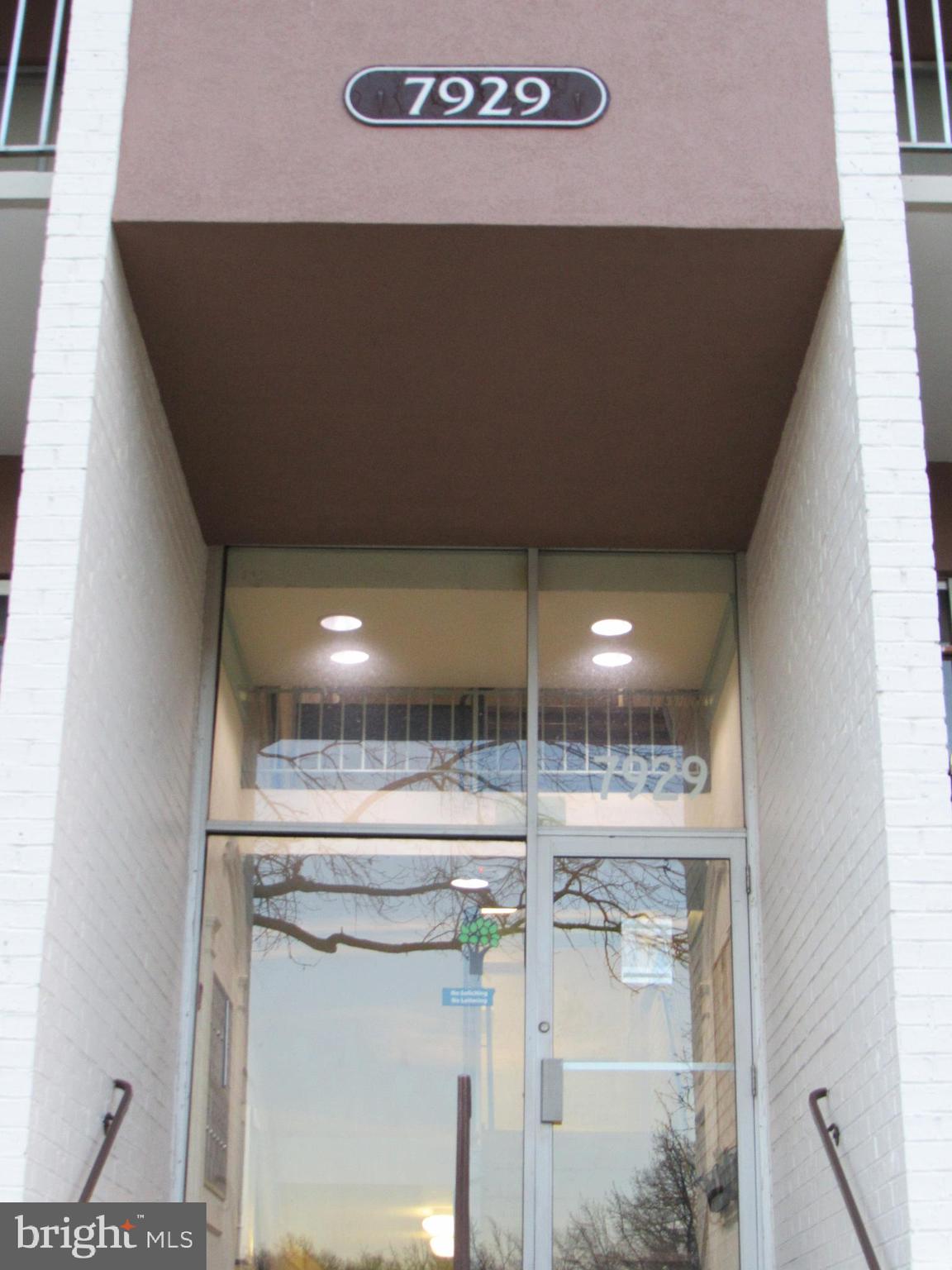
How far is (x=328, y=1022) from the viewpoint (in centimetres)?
588

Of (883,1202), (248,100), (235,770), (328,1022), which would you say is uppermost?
(248,100)

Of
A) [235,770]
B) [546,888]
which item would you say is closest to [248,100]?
[235,770]

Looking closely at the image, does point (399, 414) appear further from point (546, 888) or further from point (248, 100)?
point (546, 888)

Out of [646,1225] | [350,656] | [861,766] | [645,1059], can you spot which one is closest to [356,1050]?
[645,1059]

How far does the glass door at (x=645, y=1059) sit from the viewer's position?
18.4 feet

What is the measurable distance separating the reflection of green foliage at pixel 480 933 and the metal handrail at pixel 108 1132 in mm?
1566

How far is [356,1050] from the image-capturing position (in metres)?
5.83

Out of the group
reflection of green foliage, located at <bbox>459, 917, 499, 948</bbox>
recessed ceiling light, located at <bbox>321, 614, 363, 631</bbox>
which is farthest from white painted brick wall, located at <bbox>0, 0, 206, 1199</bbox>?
reflection of green foliage, located at <bbox>459, 917, 499, 948</bbox>

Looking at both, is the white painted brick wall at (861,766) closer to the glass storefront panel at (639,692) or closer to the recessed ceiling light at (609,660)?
the glass storefront panel at (639,692)

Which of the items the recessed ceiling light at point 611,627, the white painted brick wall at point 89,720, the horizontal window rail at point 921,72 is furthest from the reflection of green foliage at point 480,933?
the horizontal window rail at point 921,72

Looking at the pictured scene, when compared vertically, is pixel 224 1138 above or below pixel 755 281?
below

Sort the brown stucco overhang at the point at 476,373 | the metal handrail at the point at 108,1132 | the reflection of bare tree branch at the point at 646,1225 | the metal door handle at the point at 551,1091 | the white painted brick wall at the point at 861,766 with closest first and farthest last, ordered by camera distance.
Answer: the white painted brick wall at the point at 861,766 < the metal handrail at the point at 108,1132 < the brown stucco overhang at the point at 476,373 < the reflection of bare tree branch at the point at 646,1225 < the metal door handle at the point at 551,1091

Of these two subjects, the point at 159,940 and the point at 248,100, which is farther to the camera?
the point at 159,940

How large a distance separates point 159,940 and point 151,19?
9.90 feet
